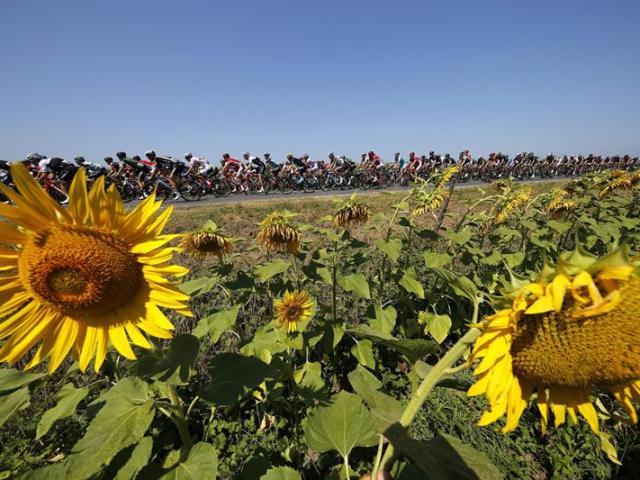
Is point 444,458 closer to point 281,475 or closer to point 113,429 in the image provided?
point 281,475

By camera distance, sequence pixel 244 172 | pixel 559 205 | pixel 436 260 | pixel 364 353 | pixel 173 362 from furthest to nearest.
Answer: pixel 244 172, pixel 559 205, pixel 436 260, pixel 364 353, pixel 173 362

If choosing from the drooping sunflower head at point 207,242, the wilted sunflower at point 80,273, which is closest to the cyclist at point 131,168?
the drooping sunflower head at point 207,242

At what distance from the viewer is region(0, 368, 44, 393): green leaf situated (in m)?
1.37

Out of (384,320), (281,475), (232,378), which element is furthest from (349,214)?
(281,475)

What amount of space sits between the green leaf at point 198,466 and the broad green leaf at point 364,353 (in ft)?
4.10

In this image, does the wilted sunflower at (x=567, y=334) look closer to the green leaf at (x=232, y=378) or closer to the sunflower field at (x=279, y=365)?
the sunflower field at (x=279, y=365)

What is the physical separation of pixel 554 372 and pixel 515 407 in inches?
6.7

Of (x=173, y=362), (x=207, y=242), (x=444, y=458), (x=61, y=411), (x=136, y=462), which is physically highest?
(x=207, y=242)

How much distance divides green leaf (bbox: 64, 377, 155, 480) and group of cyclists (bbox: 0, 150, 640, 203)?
687 centimetres

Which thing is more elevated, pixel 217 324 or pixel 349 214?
pixel 349 214

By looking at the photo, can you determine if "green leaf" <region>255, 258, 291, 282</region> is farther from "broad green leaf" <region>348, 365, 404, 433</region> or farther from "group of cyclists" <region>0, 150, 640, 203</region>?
"group of cyclists" <region>0, 150, 640, 203</region>

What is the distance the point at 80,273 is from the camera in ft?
3.13

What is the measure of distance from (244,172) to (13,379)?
17011 mm

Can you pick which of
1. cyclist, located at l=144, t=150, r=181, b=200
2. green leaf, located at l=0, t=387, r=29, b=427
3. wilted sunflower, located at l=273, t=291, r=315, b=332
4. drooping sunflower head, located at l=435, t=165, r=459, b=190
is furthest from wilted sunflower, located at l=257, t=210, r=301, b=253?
cyclist, located at l=144, t=150, r=181, b=200
